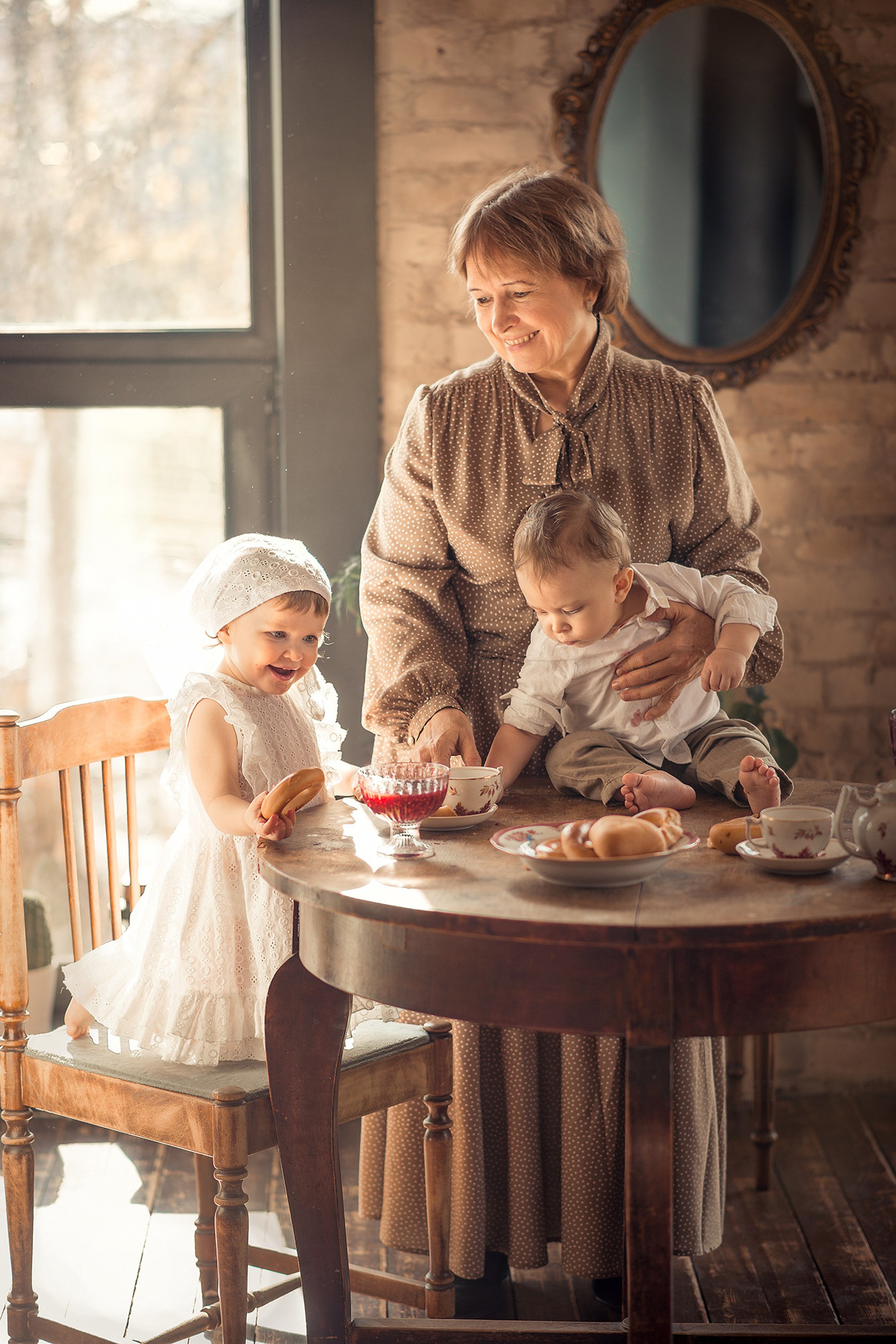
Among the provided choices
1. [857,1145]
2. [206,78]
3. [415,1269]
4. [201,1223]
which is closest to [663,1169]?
[201,1223]

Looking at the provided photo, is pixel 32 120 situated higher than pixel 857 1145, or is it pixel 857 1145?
pixel 32 120

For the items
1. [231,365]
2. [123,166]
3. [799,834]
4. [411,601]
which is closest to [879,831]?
[799,834]

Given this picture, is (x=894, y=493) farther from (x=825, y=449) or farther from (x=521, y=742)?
(x=521, y=742)

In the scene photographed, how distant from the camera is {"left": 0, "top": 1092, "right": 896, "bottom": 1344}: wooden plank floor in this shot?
2428 mm

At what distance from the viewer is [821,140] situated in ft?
10.7

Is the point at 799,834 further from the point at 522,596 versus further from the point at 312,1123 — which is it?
the point at 522,596

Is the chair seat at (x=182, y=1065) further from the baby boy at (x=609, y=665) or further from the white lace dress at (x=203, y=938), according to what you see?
the baby boy at (x=609, y=665)

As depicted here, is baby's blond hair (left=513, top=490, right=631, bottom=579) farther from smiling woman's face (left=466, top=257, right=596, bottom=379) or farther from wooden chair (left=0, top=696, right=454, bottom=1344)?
wooden chair (left=0, top=696, right=454, bottom=1344)

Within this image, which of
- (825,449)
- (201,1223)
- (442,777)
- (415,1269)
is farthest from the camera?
(825,449)

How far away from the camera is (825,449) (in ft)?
11.1

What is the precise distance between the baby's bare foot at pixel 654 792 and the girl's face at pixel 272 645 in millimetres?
563

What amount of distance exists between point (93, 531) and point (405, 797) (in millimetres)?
1960

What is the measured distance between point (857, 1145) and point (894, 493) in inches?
63.5

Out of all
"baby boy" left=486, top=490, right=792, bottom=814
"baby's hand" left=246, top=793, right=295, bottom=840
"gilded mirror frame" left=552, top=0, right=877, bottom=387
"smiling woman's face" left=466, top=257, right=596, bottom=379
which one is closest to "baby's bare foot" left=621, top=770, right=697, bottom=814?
"baby boy" left=486, top=490, right=792, bottom=814
